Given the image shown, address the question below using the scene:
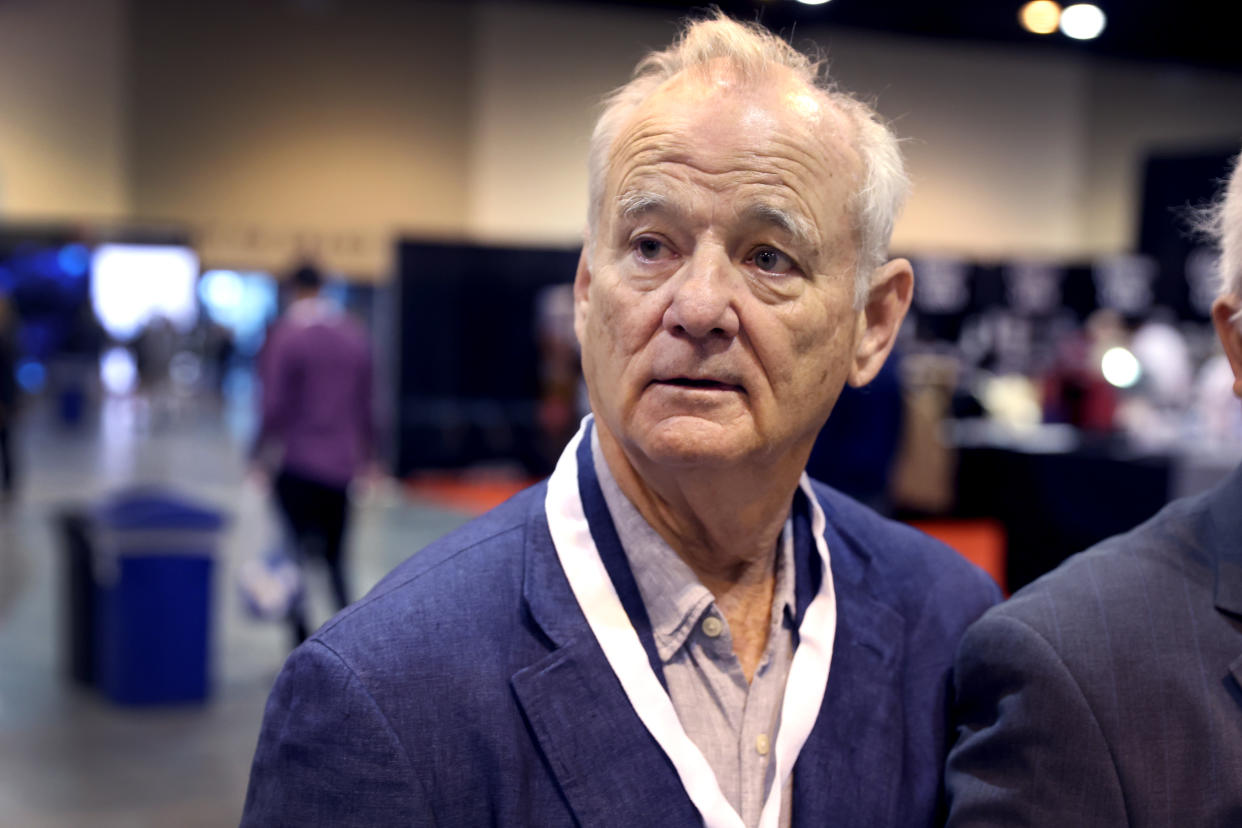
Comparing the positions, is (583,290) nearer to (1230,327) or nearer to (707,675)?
(707,675)

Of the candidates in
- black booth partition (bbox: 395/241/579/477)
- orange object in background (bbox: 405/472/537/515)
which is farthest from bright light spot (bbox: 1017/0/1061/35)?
black booth partition (bbox: 395/241/579/477)

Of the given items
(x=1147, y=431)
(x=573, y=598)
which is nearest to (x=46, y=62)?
(x=1147, y=431)

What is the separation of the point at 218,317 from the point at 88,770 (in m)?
15.4

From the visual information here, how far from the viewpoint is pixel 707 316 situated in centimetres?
130

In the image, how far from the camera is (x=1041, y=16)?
4.14 meters

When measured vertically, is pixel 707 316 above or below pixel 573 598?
above

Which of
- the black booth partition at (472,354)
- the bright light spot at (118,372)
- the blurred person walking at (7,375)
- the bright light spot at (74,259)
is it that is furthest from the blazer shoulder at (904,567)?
the bright light spot at (118,372)

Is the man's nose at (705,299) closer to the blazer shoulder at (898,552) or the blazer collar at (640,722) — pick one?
the blazer collar at (640,722)

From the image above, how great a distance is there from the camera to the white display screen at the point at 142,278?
12.1m

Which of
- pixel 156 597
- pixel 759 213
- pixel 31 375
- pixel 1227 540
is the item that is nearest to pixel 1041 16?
pixel 1227 540

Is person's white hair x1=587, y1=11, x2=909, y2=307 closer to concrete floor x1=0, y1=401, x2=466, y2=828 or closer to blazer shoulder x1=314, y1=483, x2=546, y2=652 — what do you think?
blazer shoulder x1=314, y1=483, x2=546, y2=652

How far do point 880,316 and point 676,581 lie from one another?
17.1 inches

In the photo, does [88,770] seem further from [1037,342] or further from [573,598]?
[1037,342]

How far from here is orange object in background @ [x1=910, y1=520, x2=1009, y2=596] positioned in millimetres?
8188
